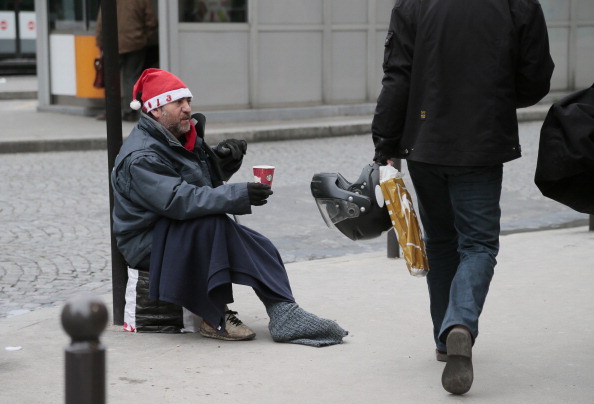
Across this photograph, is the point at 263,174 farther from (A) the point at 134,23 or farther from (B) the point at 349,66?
(B) the point at 349,66

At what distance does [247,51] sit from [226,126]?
116 centimetres

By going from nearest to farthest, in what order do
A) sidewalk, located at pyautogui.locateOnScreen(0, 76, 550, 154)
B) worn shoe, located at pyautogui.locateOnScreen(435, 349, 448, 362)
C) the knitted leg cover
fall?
1. worn shoe, located at pyautogui.locateOnScreen(435, 349, 448, 362)
2. the knitted leg cover
3. sidewalk, located at pyautogui.locateOnScreen(0, 76, 550, 154)

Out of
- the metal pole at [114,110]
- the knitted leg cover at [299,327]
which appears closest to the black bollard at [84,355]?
the knitted leg cover at [299,327]

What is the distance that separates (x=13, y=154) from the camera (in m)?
12.8

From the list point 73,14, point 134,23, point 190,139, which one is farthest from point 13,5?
point 190,139

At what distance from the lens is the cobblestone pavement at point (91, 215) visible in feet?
22.7

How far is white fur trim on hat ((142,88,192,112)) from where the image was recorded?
17.1 ft

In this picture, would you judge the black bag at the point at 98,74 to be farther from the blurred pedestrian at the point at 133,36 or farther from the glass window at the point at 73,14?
the glass window at the point at 73,14

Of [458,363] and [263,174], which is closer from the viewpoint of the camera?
[458,363]

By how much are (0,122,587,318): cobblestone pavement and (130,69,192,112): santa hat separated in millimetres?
1482

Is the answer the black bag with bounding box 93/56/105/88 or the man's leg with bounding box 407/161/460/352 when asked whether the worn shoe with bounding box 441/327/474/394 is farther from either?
the black bag with bounding box 93/56/105/88

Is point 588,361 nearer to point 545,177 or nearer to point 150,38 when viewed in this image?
point 545,177

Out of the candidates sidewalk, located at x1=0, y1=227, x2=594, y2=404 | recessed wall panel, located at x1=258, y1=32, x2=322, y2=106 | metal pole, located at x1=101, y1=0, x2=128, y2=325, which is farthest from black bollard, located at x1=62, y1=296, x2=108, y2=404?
recessed wall panel, located at x1=258, y1=32, x2=322, y2=106

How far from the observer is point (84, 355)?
8.01 ft
